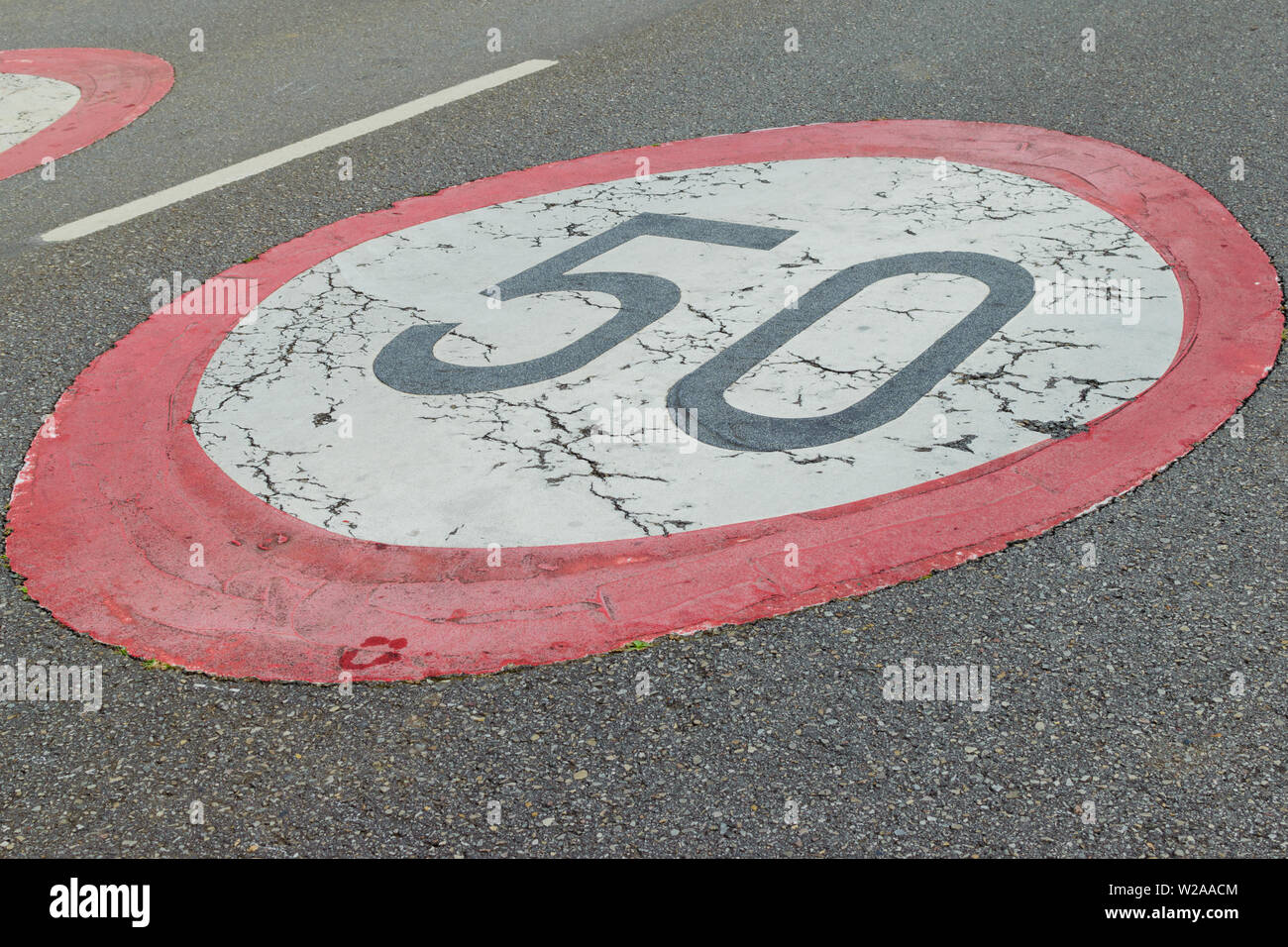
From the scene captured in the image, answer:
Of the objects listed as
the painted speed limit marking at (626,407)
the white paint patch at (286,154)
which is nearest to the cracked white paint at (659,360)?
the painted speed limit marking at (626,407)

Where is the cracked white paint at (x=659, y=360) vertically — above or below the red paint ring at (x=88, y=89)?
below

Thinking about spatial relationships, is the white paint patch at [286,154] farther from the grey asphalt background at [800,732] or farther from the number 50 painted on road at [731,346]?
the number 50 painted on road at [731,346]

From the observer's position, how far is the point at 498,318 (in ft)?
17.8

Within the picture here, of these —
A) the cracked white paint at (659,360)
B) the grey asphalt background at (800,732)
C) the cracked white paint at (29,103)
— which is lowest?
the grey asphalt background at (800,732)

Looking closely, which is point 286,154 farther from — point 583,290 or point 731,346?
point 731,346

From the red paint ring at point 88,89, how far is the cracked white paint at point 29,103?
6 centimetres

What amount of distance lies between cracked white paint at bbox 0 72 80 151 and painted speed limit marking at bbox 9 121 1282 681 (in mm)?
3087

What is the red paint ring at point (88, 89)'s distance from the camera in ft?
25.3

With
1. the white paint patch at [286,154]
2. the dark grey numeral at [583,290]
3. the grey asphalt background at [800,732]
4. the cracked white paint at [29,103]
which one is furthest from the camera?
the cracked white paint at [29,103]

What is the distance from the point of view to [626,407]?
15.4 ft

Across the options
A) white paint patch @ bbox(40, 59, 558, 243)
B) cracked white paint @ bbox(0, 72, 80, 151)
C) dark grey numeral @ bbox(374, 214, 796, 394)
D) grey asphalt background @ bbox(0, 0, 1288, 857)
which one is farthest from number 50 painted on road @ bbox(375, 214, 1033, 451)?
cracked white paint @ bbox(0, 72, 80, 151)

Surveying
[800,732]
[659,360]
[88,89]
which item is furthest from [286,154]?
[800,732]
